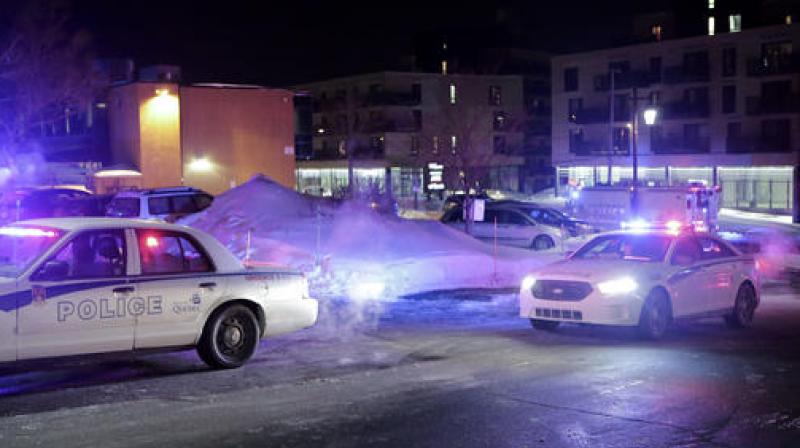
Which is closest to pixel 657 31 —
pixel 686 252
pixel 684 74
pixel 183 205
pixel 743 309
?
pixel 684 74

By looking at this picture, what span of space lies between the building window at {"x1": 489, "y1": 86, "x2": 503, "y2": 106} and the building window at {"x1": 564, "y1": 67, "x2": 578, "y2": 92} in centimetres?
1148

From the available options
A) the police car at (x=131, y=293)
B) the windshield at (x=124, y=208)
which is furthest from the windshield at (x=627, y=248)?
the windshield at (x=124, y=208)

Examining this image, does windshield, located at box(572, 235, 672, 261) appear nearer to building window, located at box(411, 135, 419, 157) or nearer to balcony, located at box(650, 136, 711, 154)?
balcony, located at box(650, 136, 711, 154)

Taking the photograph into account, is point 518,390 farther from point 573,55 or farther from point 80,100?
point 573,55

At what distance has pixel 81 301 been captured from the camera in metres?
8.52

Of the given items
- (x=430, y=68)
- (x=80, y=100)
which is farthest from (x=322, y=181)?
(x=80, y=100)

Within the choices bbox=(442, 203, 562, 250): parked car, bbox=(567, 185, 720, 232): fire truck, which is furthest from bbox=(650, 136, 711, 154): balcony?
bbox=(442, 203, 562, 250): parked car

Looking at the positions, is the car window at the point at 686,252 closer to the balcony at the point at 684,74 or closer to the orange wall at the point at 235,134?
the orange wall at the point at 235,134

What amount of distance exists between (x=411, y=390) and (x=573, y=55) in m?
67.7

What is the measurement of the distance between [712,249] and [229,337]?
7.53 meters

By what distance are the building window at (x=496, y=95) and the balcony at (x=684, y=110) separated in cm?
2159

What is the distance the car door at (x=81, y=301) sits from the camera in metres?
8.28

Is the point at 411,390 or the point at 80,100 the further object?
the point at 80,100

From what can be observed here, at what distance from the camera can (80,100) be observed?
47.1 meters
